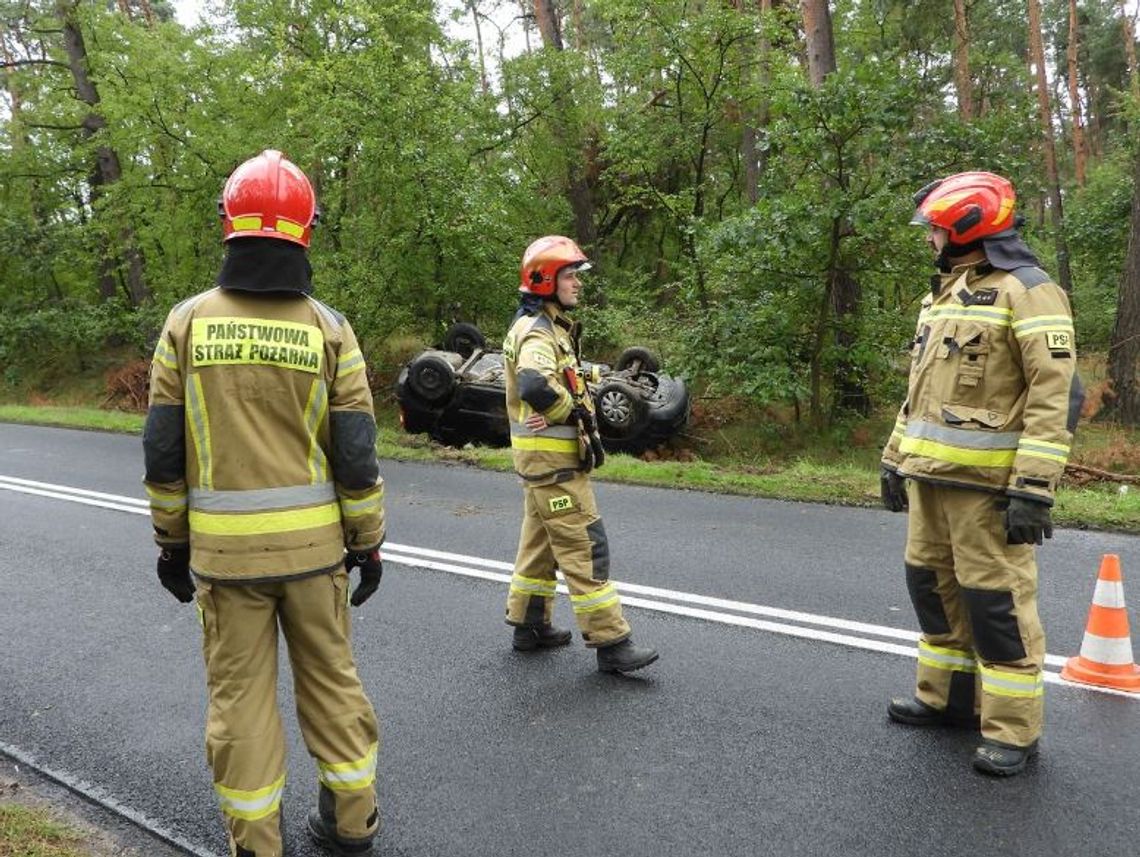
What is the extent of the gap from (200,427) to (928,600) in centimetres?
293

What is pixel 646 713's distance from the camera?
12.9 ft

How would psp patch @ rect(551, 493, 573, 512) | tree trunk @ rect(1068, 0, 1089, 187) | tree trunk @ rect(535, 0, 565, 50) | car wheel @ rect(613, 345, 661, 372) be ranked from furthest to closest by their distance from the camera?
tree trunk @ rect(1068, 0, 1089, 187)
tree trunk @ rect(535, 0, 565, 50)
car wheel @ rect(613, 345, 661, 372)
psp patch @ rect(551, 493, 573, 512)

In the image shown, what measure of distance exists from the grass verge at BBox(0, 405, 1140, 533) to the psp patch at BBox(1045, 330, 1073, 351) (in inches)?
156

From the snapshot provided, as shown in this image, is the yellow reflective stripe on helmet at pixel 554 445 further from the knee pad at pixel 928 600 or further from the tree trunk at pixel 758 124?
the tree trunk at pixel 758 124

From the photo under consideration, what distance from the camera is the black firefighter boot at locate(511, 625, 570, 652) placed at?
4676 millimetres

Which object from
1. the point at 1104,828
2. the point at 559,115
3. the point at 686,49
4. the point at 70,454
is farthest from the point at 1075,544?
the point at 559,115

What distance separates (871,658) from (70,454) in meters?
11.4

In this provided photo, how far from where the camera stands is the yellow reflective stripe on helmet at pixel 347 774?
2.90 meters

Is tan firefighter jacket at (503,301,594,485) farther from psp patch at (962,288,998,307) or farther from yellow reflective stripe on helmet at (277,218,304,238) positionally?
psp patch at (962,288,998,307)

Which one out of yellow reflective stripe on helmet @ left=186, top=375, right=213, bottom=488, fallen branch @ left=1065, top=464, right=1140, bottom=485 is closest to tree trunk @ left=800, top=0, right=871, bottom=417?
fallen branch @ left=1065, top=464, right=1140, bottom=485

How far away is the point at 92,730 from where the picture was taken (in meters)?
3.97

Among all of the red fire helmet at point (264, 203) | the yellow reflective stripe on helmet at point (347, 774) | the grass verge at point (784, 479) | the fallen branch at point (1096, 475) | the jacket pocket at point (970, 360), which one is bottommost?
the fallen branch at point (1096, 475)

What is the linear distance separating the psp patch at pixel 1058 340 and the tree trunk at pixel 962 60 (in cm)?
2095

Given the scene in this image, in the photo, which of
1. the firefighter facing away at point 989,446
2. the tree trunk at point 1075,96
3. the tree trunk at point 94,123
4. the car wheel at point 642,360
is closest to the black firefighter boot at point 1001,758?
the firefighter facing away at point 989,446
